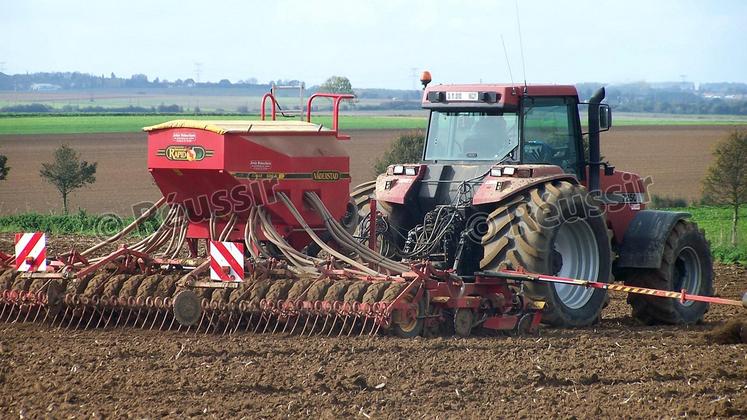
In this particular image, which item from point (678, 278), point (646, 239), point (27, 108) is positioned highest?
point (646, 239)

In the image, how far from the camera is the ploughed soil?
20.0 ft

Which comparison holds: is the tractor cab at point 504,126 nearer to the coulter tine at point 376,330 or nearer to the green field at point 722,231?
the coulter tine at point 376,330

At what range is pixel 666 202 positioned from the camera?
30.7 meters

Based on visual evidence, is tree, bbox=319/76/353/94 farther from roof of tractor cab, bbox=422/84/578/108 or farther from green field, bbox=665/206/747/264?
green field, bbox=665/206/747/264

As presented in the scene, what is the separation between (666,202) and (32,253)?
78.4ft

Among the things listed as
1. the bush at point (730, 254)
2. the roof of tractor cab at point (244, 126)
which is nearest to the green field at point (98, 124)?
the bush at point (730, 254)

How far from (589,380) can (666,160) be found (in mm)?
41687

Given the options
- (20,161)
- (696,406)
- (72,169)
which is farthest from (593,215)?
(20,161)

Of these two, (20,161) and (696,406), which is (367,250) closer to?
(696,406)

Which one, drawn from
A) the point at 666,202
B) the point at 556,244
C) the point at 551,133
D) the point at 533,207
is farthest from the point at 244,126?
the point at 666,202

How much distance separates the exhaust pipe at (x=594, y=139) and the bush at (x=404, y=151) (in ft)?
45.1

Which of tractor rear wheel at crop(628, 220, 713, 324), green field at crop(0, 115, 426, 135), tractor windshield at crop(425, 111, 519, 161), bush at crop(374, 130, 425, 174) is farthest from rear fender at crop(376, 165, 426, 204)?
green field at crop(0, 115, 426, 135)

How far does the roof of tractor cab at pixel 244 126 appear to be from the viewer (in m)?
9.21

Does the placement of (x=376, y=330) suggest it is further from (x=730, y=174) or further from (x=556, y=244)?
(x=730, y=174)
